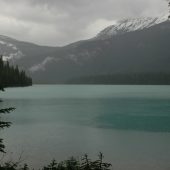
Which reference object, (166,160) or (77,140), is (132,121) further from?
(166,160)

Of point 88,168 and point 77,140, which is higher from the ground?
point 88,168

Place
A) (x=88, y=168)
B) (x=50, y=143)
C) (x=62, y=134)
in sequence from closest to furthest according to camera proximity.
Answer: (x=88, y=168) → (x=50, y=143) → (x=62, y=134)

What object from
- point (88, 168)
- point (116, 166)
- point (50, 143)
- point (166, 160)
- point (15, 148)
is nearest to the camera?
point (88, 168)

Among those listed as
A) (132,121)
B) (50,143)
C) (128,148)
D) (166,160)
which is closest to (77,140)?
(50,143)

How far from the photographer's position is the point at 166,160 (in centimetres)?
3141

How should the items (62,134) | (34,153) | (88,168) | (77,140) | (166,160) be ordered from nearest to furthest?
(88,168) < (166,160) < (34,153) < (77,140) < (62,134)

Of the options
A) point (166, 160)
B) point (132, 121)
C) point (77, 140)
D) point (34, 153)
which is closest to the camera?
point (166, 160)

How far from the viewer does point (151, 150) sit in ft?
118

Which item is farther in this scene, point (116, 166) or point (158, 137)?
point (158, 137)

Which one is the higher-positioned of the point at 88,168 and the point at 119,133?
the point at 88,168

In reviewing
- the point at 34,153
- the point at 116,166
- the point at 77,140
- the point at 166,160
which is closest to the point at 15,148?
the point at 34,153

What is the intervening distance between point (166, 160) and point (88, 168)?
18603 mm

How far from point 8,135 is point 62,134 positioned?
21.4 feet

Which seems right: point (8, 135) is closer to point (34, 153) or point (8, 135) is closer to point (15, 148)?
point (15, 148)
